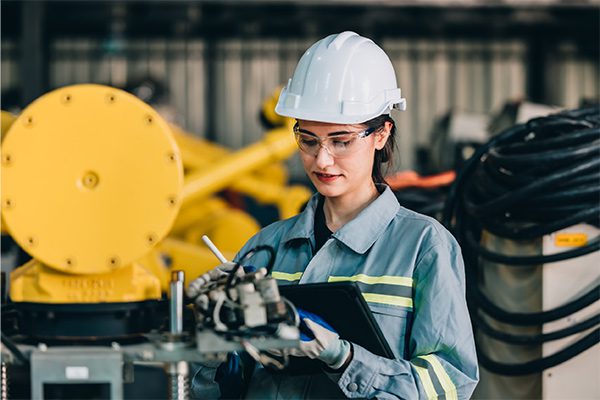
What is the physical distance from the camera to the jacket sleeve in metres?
2.11

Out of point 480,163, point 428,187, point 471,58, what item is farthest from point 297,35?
point 480,163

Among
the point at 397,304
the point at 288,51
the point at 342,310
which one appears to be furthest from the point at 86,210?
the point at 288,51

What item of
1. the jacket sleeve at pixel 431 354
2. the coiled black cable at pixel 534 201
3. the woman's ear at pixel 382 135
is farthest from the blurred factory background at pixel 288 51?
the jacket sleeve at pixel 431 354

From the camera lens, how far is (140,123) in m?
2.25

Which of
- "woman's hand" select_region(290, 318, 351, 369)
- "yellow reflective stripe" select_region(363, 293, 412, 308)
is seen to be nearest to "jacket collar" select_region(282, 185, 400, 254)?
"yellow reflective stripe" select_region(363, 293, 412, 308)

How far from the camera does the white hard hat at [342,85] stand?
7.62ft

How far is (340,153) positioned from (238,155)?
3006 millimetres

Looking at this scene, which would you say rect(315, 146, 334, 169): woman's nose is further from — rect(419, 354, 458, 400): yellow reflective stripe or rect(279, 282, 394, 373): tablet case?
rect(419, 354, 458, 400): yellow reflective stripe

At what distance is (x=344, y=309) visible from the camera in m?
A: 2.13

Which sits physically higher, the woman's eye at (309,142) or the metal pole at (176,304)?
the woman's eye at (309,142)

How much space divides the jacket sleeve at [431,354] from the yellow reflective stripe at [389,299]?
0.8 inches

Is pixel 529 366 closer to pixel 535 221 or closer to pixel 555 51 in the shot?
pixel 535 221

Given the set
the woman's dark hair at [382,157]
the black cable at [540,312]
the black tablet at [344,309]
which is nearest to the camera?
the black tablet at [344,309]

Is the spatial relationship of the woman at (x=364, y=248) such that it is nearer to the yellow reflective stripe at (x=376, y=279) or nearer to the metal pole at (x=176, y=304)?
the yellow reflective stripe at (x=376, y=279)
